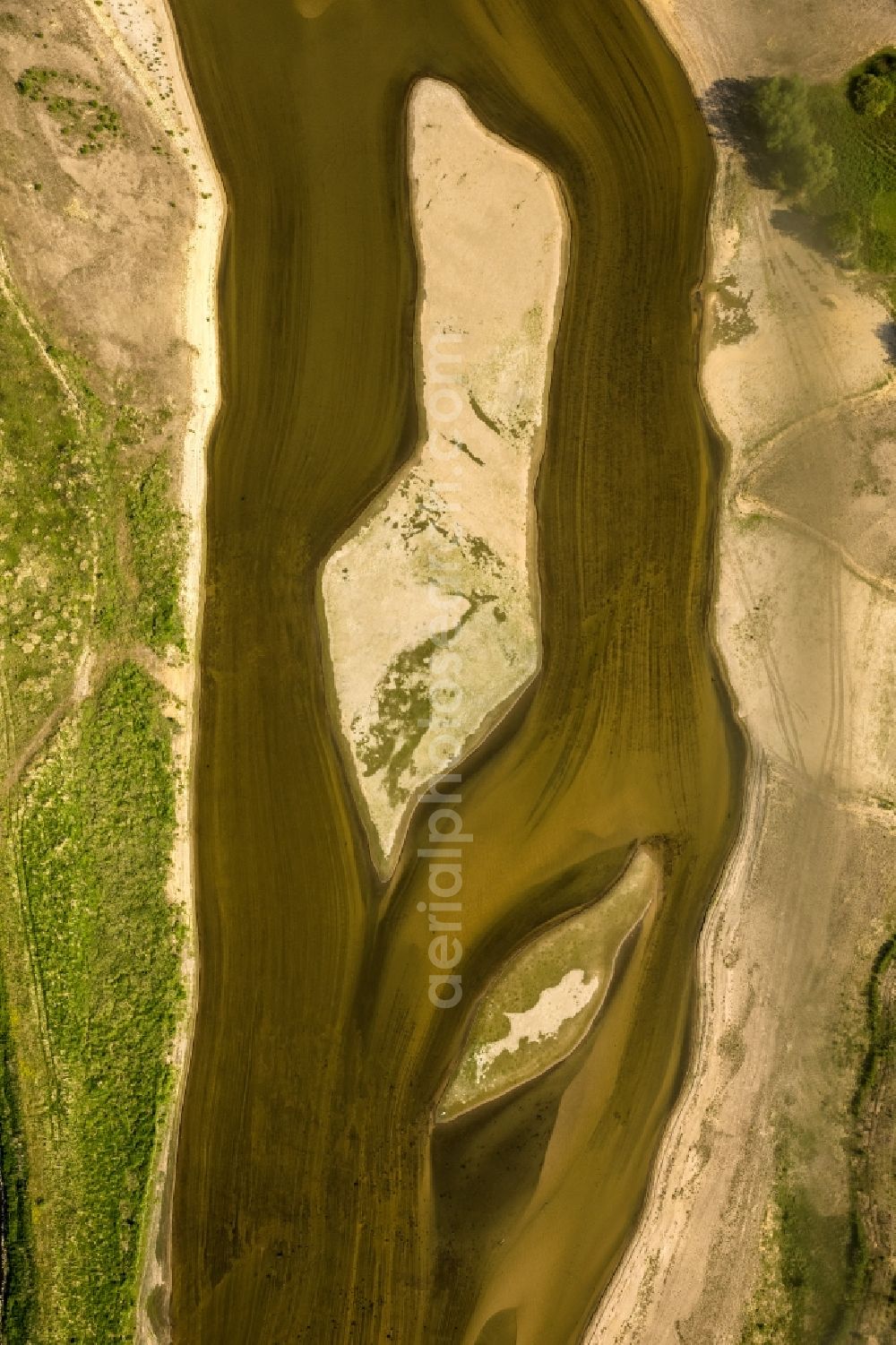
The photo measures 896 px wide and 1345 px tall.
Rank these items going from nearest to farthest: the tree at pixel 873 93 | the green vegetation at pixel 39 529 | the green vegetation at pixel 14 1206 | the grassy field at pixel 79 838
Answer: the green vegetation at pixel 14 1206 < the grassy field at pixel 79 838 < the green vegetation at pixel 39 529 < the tree at pixel 873 93

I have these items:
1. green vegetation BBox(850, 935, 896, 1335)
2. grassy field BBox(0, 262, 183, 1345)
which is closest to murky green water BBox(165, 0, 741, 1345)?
grassy field BBox(0, 262, 183, 1345)

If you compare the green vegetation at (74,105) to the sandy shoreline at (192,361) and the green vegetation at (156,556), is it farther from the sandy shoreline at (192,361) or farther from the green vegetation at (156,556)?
the green vegetation at (156,556)

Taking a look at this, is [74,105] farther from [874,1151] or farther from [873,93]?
[874,1151]

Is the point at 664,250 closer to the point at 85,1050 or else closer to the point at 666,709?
the point at 666,709

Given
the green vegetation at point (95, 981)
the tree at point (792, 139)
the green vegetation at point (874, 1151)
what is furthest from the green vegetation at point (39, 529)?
the green vegetation at point (874, 1151)

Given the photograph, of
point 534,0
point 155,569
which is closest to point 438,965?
point 155,569

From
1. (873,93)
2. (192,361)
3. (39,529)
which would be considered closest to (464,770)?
(39,529)
